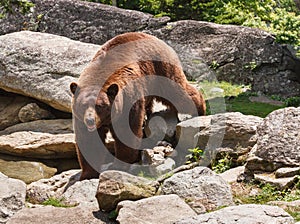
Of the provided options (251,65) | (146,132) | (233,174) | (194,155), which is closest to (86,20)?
(251,65)

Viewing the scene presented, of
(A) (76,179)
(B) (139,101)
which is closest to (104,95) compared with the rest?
(B) (139,101)

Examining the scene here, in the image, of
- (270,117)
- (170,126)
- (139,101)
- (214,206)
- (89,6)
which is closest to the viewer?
(214,206)

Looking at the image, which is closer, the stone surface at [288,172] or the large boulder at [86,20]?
the stone surface at [288,172]

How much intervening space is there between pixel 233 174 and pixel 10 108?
16.7 feet

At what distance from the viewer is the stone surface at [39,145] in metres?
9.97

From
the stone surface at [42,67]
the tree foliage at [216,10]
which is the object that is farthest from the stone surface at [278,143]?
the tree foliage at [216,10]

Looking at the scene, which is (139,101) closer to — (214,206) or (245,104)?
(214,206)

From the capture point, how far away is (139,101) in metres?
8.64

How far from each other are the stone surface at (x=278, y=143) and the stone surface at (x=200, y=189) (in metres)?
1.02

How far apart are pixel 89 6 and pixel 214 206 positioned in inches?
328

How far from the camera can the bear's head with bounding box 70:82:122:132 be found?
7.89 meters

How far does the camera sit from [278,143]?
7461 mm

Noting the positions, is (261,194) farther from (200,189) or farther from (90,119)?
(90,119)

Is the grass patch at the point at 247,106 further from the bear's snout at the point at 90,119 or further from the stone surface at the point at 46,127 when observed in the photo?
the bear's snout at the point at 90,119
